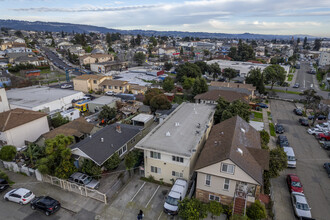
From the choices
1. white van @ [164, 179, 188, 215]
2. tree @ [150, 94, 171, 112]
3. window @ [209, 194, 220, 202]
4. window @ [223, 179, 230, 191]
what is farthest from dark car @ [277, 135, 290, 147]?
tree @ [150, 94, 171, 112]

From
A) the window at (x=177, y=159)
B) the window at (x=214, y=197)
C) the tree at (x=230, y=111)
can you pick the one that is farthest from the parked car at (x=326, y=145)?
the window at (x=177, y=159)

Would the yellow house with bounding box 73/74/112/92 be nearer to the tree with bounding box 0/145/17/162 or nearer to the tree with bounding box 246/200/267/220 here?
the tree with bounding box 0/145/17/162

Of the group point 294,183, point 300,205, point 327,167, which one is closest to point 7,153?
point 300,205

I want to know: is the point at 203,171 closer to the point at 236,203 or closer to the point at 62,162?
the point at 236,203

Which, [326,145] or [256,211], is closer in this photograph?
[256,211]

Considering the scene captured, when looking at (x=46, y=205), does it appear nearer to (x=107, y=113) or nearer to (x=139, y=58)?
(x=107, y=113)

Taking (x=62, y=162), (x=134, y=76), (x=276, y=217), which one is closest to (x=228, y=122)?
(x=276, y=217)

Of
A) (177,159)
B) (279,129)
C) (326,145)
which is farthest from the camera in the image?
(279,129)
